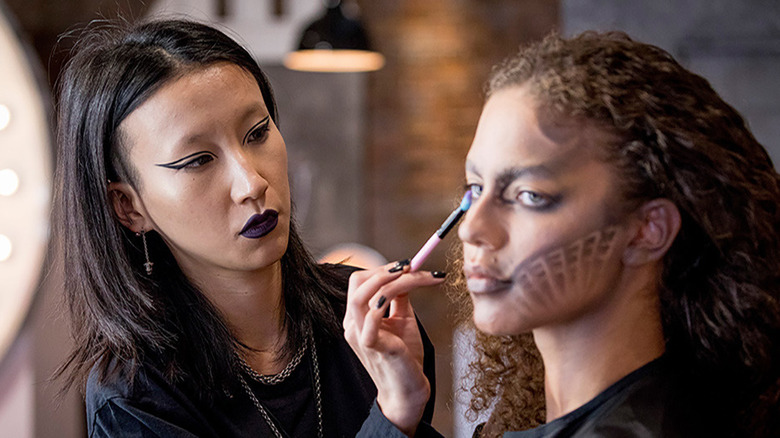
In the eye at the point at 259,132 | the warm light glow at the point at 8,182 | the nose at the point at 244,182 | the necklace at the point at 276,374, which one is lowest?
the warm light glow at the point at 8,182

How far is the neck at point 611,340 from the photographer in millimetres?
807

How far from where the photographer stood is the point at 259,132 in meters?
1.16

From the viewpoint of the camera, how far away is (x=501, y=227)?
804 millimetres

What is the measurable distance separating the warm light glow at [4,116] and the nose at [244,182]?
1.64 meters

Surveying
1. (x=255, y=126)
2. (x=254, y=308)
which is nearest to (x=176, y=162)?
(x=255, y=126)

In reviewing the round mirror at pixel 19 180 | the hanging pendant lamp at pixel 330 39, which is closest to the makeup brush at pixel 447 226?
the round mirror at pixel 19 180

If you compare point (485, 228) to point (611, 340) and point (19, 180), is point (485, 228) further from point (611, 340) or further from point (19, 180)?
point (19, 180)

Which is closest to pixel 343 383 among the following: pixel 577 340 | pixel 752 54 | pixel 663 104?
pixel 577 340

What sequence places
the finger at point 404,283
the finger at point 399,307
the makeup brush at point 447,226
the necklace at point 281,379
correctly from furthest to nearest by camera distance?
the necklace at point 281,379 → the finger at point 399,307 → the finger at point 404,283 → the makeup brush at point 447,226

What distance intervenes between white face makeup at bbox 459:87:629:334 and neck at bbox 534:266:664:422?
0.7 inches

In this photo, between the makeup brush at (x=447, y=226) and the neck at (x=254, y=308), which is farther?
the neck at (x=254, y=308)

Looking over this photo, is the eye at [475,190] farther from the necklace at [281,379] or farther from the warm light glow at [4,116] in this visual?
the warm light glow at [4,116]

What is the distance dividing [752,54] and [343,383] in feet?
9.72

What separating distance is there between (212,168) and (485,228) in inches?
18.9
